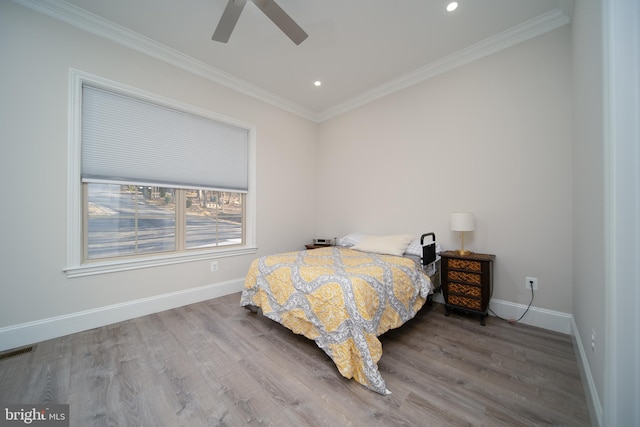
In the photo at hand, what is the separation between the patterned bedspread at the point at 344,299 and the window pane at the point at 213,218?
1134 millimetres

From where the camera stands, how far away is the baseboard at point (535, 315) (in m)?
2.14

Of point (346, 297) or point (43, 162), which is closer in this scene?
point (346, 297)

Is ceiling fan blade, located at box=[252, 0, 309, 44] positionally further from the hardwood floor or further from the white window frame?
the hardwood floor

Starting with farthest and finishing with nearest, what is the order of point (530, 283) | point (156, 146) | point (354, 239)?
point (354, 239)
point (156, 146)
point (530, 283)

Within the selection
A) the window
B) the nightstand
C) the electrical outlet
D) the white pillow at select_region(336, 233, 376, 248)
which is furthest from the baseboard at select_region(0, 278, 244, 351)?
the electrical outlet

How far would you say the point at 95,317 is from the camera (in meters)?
2.23

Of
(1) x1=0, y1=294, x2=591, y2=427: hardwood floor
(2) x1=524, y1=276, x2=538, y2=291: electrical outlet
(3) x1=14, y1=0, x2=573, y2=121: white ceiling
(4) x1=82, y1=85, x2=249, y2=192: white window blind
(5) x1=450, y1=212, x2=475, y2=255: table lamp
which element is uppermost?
(3) x1=14, y1=0, x2=573, y2=121: white ceiling

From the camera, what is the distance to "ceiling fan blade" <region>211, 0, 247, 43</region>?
69.1 inches

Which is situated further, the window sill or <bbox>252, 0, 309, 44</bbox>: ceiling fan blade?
the window sill

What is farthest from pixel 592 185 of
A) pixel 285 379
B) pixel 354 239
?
pixel 354 239

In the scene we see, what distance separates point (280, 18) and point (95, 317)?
325 centimetres

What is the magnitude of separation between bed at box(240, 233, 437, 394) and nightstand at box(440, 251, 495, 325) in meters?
0.26

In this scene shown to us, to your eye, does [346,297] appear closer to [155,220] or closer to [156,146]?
[155,220]

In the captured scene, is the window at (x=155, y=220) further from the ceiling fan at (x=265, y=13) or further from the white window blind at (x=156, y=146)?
the ceiling fan at (x=265, y=13)
